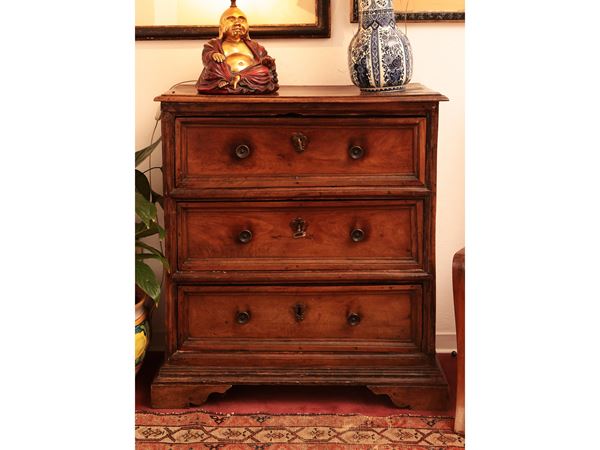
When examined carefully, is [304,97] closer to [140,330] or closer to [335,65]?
[335,65]

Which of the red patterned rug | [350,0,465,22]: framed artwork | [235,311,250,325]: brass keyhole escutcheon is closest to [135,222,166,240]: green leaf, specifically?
[235,311,250,325]: brass keyhole escutcheon

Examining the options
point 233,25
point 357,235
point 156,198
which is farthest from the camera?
point 156,198

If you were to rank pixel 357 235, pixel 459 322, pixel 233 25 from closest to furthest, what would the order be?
pixel 459 322
pixel 357 235
pixel 233 25

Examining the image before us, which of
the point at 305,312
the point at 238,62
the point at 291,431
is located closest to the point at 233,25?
the point at 238,62

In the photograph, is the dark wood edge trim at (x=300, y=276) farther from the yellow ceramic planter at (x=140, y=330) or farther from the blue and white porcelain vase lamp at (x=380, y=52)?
the blue and white porcelain vase lamp at (x=380, y=52)

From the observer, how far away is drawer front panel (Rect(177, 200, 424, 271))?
2396mm

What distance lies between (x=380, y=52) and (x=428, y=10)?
49cm

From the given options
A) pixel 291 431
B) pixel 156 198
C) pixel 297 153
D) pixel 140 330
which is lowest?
pixel 291 431

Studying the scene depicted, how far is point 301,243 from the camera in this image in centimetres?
242

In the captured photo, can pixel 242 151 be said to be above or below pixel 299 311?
above
